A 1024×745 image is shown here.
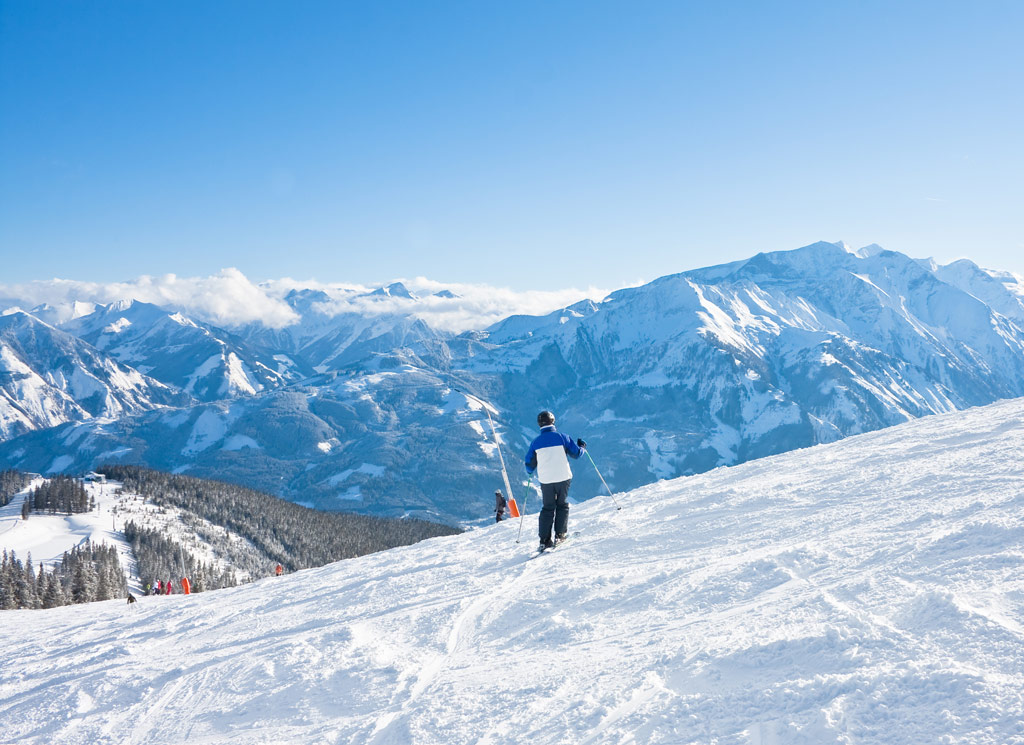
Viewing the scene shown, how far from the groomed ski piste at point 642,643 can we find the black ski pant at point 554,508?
18.7 inches

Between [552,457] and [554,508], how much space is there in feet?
3.97

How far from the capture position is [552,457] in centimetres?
1241

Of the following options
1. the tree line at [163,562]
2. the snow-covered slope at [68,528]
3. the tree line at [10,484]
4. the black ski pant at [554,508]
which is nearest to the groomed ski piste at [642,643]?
the black ski pant at [554,508]

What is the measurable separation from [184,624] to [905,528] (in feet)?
42.2

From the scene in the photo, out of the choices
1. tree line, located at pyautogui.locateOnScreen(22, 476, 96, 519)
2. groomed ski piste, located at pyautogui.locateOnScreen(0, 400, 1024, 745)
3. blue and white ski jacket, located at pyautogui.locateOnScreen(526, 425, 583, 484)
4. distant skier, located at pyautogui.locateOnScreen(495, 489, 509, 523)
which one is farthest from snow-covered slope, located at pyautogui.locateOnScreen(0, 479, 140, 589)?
blue and white ski jacket, located at pyautogui.locateOnScreen(526, 425, 583, 484)

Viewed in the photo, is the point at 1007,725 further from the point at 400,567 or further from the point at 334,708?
the point at 400,567

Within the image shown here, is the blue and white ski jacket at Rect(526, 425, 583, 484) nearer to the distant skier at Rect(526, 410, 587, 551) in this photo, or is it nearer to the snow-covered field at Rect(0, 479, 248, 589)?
the distant skier at Rect(526, 410, 587, 551)

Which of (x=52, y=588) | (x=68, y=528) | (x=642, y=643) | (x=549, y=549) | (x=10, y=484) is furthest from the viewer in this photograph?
(x=10, y=484)

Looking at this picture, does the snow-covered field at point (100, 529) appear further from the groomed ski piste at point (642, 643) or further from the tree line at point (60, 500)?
the groomed ski piste at point (642, 643)

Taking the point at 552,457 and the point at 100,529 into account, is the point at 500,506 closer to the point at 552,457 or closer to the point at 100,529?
the point at 552,457

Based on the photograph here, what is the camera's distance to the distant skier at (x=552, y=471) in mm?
12393

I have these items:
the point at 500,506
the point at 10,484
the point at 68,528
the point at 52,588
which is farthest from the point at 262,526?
the point at 500,506

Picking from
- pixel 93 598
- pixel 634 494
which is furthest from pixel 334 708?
pixel 93 598

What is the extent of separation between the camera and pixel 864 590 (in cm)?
676
